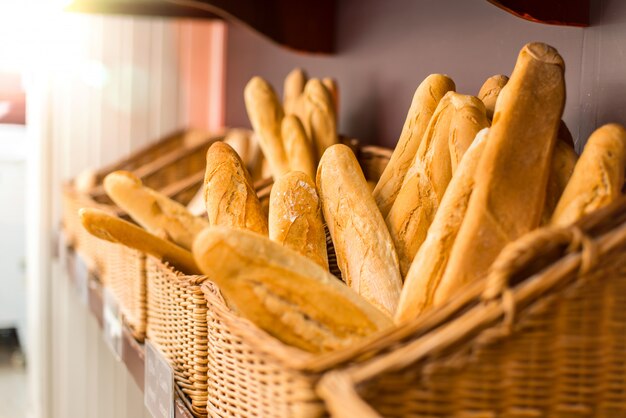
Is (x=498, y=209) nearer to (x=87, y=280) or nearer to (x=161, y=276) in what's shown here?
(x=161, y=276)

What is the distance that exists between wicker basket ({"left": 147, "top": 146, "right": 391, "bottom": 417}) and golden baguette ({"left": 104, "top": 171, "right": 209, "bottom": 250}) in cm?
6

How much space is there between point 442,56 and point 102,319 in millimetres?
895

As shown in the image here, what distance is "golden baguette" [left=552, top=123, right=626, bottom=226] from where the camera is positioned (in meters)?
Result: 0.66

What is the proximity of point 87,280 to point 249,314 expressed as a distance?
1.29 m

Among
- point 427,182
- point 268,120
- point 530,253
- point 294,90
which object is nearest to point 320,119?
point 268,120

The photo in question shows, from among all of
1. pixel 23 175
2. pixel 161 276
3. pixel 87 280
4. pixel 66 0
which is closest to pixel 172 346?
pixel 161 276

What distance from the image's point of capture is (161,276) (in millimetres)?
1094

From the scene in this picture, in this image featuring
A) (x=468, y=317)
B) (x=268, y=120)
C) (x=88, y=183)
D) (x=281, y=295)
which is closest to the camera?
(x=468, y=317)

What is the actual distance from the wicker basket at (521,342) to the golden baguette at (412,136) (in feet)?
1.44

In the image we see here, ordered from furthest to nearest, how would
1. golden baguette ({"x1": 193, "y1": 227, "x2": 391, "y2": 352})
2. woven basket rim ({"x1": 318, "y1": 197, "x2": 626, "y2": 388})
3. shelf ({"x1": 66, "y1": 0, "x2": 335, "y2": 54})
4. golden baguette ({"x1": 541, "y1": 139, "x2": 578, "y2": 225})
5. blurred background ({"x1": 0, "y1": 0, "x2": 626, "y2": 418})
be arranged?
blurred background ({"x1": 0, "y1": 0, "x2": 626, "y2": 418}), shelf ({"x1": 66, "y1": 0, "x2": 335, "y2": 54}), golden baguette ({"x1": 541, "y1": 139, "x2": 578, "y2": 225}), golden baguette ({"x1": 193, "y1": 227, "x2": 391, "y2": 352}), woven basket rim ({"x1": 318, "y1": 197, "x2": 626, "y2": 388})

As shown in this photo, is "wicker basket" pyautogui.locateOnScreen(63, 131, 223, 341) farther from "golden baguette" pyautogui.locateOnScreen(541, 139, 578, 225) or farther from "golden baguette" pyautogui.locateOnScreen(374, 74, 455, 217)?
"golden baguette" pyautogui.locateOnScreen(541, 139, 578, 225)

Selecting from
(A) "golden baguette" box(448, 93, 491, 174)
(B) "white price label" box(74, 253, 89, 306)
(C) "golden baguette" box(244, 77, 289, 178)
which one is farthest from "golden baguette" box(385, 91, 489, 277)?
(B) "white price label" box(74, 253, 89, 306)

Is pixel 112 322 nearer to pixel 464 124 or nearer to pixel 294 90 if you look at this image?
pixel 294 90

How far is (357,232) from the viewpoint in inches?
35.7
